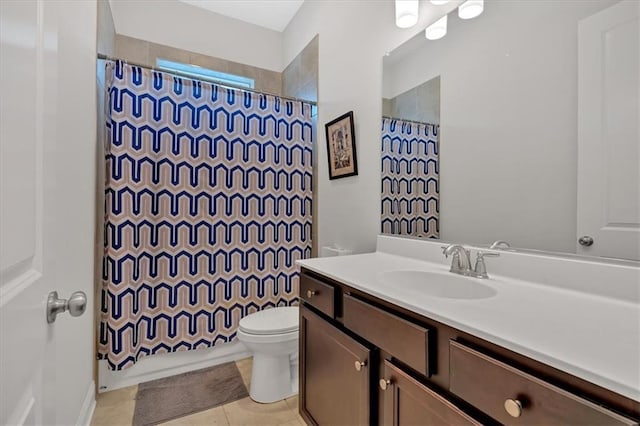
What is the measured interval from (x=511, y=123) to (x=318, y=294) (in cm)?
101

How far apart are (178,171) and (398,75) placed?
1.45 meters

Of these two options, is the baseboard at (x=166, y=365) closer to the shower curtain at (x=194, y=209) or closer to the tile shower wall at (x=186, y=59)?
the shower curtain at (x=194, y=209)

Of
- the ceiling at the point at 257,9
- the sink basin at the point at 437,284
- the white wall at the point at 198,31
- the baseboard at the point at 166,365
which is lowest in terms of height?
the baseboard at the point at 166,365

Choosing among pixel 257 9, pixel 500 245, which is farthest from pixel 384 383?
pixel 257 9

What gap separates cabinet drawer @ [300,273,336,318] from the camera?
123 centimetres

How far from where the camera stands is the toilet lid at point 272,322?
1.71m

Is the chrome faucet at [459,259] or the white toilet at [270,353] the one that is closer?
the chrome faucet at [459,259]

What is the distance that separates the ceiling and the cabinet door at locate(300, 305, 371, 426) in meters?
2.50

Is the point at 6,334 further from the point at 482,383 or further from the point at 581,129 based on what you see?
the point at 581,129

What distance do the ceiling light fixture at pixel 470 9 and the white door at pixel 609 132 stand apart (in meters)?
0.43

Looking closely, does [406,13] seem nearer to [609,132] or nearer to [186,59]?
[609,132]

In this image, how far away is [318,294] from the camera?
1.33 m

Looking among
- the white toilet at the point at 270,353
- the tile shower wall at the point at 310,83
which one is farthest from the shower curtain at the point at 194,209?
the white toilet at the point at 270,353

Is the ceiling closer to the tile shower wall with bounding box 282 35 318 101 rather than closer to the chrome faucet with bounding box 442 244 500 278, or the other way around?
the tile shower wall with bounding box 282 35 318 101
